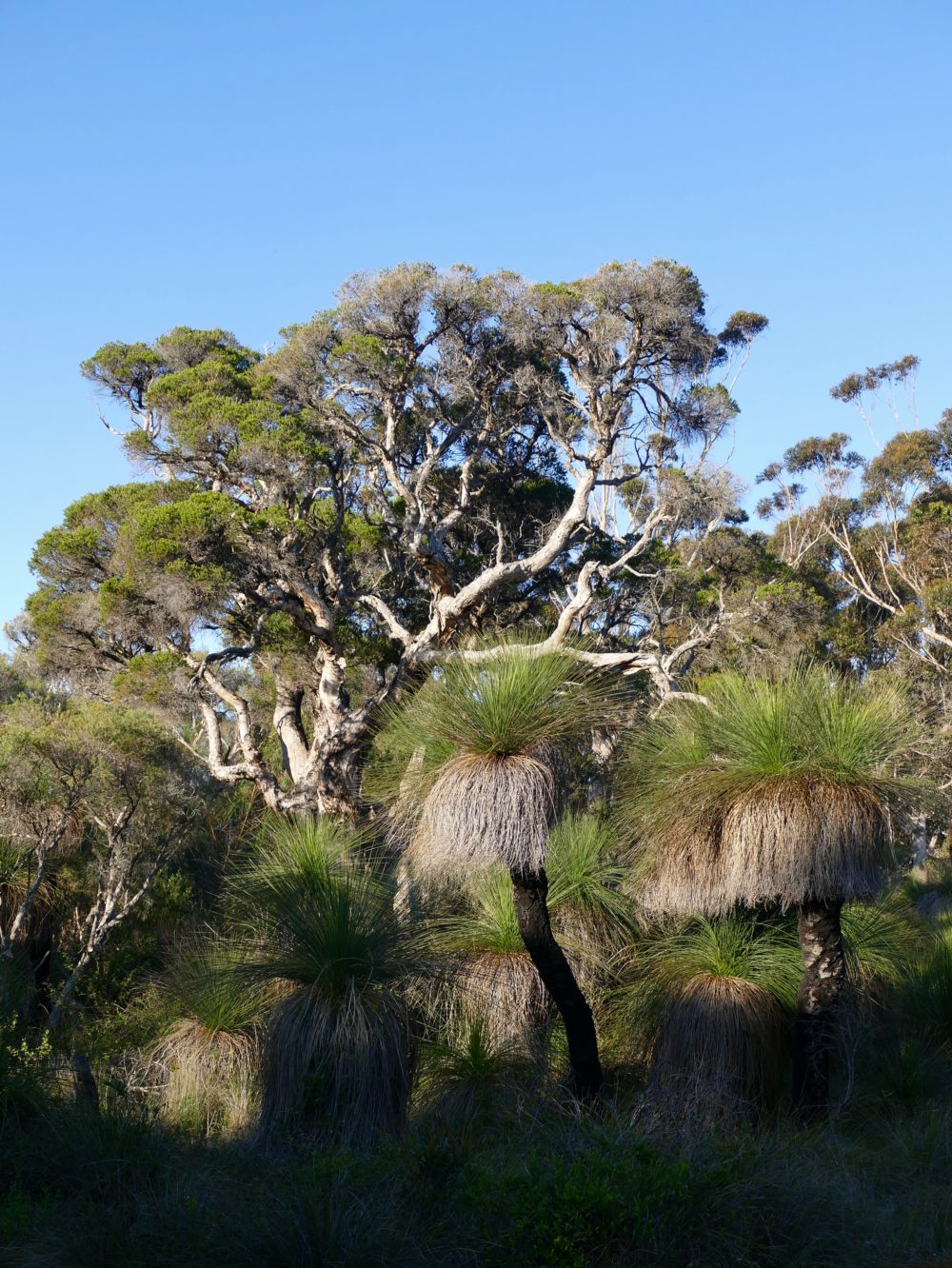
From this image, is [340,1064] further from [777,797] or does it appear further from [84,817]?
[84,817]

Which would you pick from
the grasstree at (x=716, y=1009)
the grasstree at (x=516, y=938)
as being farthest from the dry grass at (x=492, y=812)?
the grasstree at (x=716, y=1009)

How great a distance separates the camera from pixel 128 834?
1321 centimetres

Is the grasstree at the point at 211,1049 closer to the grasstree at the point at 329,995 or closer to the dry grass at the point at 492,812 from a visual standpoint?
the grasstree at the point at 329,995

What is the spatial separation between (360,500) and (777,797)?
14205mm

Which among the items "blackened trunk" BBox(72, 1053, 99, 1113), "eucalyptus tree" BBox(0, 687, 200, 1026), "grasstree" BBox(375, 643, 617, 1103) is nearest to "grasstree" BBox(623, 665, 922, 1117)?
"grasstree" BBox(375, 643, 617, 1103)

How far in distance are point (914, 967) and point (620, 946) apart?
2.52 m

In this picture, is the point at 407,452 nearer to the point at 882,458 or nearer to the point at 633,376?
the point at 633,376

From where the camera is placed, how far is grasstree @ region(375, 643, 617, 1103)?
7.45 m

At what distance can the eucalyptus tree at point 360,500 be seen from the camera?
16.7 metres

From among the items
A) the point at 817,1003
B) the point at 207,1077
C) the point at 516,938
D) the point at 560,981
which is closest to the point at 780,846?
the point at 817,1003

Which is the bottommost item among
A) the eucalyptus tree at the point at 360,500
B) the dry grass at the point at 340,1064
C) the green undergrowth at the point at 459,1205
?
the green undergrowth at the point at 459,1205

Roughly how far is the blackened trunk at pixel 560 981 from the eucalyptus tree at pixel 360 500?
7920 millimetres

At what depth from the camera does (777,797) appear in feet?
25.3

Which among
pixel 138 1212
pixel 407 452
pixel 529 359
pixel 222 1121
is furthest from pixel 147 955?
pixel 529 359
